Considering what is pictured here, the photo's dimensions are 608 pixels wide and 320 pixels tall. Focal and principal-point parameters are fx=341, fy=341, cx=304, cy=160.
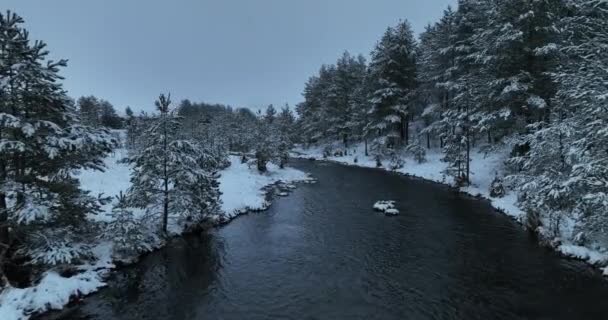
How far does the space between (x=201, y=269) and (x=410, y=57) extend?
43.4m

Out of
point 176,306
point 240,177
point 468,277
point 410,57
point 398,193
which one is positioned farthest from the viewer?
point 410,57

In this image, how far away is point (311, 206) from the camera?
26766mm

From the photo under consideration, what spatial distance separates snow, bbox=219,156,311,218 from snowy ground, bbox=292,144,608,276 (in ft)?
43.6

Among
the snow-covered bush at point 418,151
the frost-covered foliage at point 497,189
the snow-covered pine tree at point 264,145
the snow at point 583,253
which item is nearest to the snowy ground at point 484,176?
the snow at point 583,253

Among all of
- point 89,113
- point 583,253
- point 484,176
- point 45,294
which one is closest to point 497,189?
point 484,176

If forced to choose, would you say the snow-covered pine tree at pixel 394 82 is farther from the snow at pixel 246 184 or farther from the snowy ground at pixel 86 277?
the snowy ground at pixel 86 277

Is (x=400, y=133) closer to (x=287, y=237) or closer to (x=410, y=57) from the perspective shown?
(x=410, y=57)

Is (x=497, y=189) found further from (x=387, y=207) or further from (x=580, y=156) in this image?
(x=580, y=156)

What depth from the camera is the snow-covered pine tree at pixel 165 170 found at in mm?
17938

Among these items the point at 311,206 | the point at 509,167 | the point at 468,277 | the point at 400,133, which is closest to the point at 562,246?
the point at 468,277

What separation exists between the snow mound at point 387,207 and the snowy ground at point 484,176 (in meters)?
7.19

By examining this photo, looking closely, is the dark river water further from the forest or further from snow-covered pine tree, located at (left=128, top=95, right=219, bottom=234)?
snow-covered pine tree, located at (left=128, top=95, right=219, bottom=234)

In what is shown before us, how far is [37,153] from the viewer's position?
42.1 feet

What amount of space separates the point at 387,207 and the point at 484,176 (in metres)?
12.5
